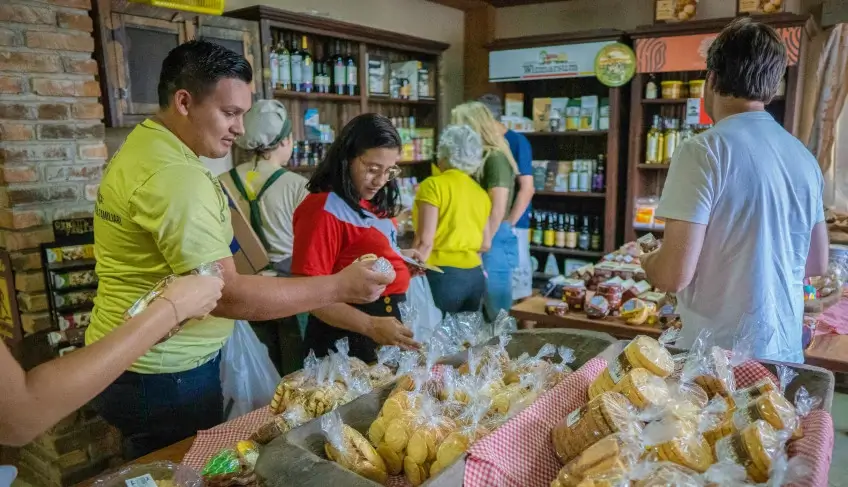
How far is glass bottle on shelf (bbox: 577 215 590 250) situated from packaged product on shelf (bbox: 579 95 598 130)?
78 centimetres

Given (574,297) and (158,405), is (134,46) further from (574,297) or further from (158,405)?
(574,297)

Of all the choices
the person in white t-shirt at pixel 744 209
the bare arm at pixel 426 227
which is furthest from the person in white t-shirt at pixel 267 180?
the person in white t-shirt at pixel 744 209

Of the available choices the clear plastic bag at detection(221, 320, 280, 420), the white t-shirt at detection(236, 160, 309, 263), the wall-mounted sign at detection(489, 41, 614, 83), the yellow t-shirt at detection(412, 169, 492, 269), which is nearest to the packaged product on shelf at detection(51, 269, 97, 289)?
the white t-shirt at detection(236, 160, 309, 263)

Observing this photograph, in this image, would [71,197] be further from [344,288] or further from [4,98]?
[344,288]

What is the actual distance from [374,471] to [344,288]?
627 millimetres

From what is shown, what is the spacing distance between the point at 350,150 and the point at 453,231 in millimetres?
1216

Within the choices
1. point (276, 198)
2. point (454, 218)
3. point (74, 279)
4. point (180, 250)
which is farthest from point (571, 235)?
point (180, 250)

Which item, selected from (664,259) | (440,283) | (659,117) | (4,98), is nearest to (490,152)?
(440,283)

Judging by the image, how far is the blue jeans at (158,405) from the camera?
153cm

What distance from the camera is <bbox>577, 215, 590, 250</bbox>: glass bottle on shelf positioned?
205 inches

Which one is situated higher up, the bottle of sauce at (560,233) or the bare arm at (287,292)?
the bare arm at (287,292)

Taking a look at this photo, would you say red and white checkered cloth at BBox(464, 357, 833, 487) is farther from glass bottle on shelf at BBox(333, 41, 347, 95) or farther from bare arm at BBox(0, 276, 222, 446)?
glass bottle on shelf at BBox(333, 41, 347, 95)

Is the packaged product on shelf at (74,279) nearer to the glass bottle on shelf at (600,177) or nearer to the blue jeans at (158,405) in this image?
the blue jeans at (158,405)

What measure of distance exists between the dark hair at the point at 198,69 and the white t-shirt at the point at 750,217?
115 cm
